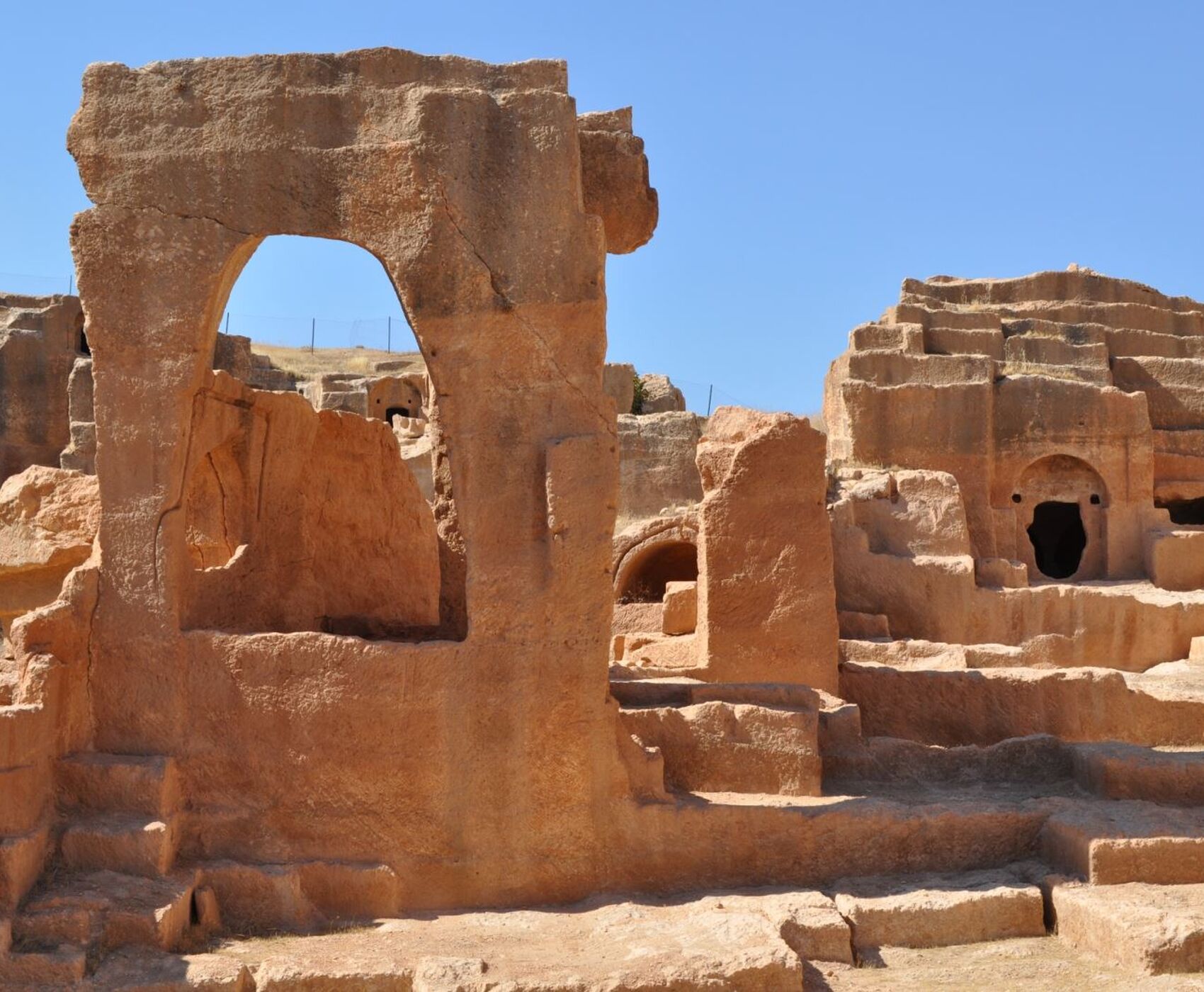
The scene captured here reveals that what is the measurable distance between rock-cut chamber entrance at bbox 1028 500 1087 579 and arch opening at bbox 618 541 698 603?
27.5 ft

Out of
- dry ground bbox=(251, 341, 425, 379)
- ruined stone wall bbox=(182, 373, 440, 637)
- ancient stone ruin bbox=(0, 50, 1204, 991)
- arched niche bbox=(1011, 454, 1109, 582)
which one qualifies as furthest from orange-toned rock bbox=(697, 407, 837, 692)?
dry ground bbox=(251, 341, 425, 379)

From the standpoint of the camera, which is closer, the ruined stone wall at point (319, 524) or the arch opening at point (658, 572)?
the ruined stone wall at point (319, 524)

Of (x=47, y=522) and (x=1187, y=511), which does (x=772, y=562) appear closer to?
(x=47, y=522)

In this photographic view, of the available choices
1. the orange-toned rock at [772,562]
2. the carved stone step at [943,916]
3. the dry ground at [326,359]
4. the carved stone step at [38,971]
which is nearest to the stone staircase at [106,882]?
the carved stone step at [38,971]

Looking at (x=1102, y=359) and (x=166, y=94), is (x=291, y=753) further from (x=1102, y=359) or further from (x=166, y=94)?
(x=1102, y=359)

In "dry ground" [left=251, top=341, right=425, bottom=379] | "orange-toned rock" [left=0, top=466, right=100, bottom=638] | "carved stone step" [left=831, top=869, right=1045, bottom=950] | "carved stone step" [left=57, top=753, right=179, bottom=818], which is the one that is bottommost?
"carved stone step" [left=831, top=869, right=1045, bottom=950]

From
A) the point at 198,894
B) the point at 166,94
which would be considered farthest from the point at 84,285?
the point at 198,894

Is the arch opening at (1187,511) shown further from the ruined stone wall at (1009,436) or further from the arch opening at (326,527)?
the arch opening at (326,527)

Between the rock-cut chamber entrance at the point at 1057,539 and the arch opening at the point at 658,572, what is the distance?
27.5ft

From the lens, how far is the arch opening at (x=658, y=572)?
48.6 feet

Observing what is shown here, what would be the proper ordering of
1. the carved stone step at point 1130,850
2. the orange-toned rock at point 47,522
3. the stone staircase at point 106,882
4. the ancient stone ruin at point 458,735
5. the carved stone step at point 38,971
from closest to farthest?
the carved stone step at point 38,971
the stone staircase at point 106,882
the ancient stone ruin at point 458,735
the carved stone step at point 1130,850
the orange-toned rock at point 47,522

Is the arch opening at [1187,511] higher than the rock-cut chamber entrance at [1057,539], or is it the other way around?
the arch opening at [1187,511]

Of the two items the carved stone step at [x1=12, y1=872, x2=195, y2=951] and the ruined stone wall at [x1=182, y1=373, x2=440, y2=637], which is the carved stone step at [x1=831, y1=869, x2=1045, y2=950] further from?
the ruined stone wall at [x1=182, y1=373, x2=440, y2=637]

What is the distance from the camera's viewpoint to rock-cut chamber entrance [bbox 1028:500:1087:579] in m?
21.7
